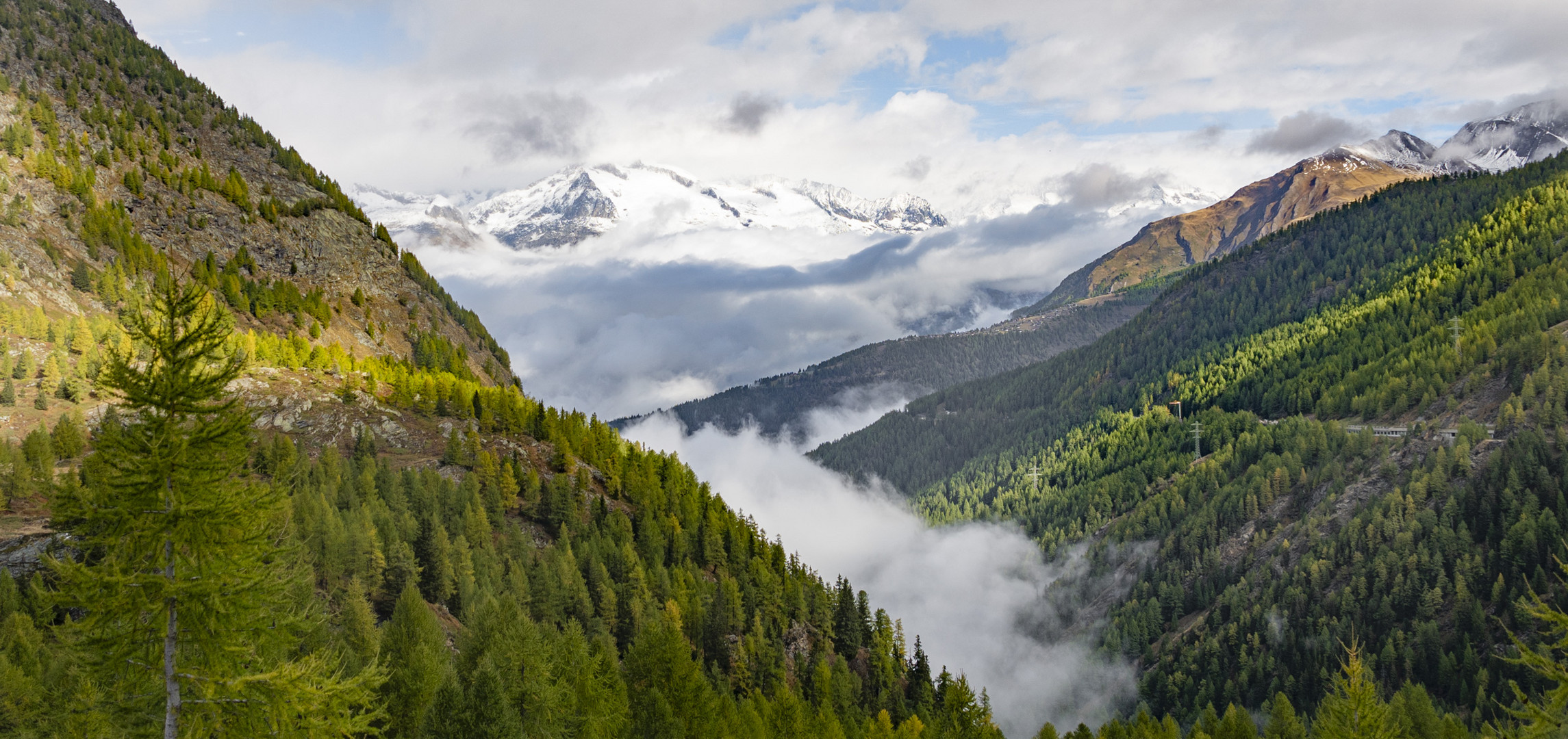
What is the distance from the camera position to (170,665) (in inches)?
820

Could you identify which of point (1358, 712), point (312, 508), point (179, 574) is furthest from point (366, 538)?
point (1358, 712)

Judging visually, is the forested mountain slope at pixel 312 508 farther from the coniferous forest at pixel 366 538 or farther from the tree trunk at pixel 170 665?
the coniferous forest at pixel 366 538

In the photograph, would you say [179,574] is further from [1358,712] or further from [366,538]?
[366,538]

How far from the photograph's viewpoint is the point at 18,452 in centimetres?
7275

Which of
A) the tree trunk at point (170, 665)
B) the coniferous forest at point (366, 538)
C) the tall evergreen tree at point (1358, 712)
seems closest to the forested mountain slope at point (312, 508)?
the tree trunk at point (170, 665)

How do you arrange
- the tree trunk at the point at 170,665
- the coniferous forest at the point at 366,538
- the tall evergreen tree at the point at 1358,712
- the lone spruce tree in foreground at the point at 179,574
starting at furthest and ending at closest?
the tall evergreen tree at the point at 1358,712
the coniferous forest at the point at 366,538
the tree trunk at the point at 170,665
the lone spruce tree in foreground at the point at 179,574

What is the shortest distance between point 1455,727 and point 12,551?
136 m

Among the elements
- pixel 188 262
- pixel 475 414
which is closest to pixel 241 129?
pixel 188 262

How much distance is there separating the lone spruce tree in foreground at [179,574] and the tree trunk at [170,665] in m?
0.03

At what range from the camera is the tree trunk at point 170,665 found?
20656 millimetres

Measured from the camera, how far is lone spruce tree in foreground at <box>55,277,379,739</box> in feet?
67.2

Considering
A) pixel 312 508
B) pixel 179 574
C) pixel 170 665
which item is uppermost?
pixel 312 508

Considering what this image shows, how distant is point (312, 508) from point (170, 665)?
58.7 m

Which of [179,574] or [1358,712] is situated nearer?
[179,574]
